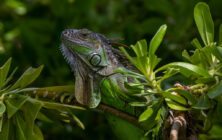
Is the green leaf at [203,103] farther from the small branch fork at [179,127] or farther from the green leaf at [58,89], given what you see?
Answer: the green leaf at [58,89]

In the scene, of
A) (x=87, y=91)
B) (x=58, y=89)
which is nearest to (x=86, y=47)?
(x=87, y=91)

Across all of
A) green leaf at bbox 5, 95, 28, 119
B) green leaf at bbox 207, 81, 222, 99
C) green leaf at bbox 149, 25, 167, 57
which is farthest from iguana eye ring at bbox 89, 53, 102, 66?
green leaf at bbox 207, 81, 222, 99

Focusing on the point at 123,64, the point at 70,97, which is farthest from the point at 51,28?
the point at 70,97

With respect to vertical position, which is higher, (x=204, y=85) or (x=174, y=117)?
(x=204, y=85)

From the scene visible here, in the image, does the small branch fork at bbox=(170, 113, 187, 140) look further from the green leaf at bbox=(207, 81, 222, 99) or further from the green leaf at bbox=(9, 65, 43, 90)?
the green leaf at bbox=(9, 65, 43, 90)

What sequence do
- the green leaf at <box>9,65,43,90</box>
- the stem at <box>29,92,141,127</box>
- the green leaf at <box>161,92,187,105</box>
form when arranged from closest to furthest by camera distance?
the green leaf at <box>161,92,187,105</box> < the green leaf at <box>9,65,43,90</box> < the stem at <box>29,92,141,127</box>

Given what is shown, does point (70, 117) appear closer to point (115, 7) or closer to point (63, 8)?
point (63, 8)

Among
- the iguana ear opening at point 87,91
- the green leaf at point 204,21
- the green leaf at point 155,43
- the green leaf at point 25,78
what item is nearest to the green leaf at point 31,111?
the green leaf at point 25,78
